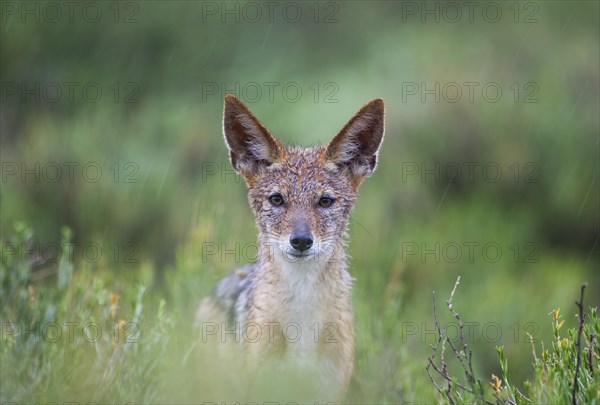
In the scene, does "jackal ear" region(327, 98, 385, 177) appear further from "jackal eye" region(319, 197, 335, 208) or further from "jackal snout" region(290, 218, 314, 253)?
"jackal snout" region(290, 218, 314, 253)

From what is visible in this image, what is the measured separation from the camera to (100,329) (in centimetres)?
513

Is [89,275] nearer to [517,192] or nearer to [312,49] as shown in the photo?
[517,192]

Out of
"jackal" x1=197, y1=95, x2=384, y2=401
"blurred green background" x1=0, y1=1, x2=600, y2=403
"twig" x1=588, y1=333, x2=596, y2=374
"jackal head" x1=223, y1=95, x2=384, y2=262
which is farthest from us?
"blurred green background" x1=0, y1=1, x2=600, y2=403

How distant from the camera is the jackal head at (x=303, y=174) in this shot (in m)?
5.45

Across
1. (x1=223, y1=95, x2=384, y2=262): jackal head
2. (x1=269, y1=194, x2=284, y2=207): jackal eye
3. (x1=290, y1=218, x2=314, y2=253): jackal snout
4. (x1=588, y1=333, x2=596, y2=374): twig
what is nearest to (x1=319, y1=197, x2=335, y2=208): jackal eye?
(x1=223, y1=95, x2=384, y2=262): jackal head

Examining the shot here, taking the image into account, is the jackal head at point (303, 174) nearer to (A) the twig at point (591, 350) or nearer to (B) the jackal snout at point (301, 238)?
(B) the jackal snout at point (301, 238)

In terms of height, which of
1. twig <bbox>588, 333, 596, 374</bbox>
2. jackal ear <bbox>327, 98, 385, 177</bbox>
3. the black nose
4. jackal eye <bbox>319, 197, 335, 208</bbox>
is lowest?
twig <bbox>588, 333, 596, 374</bbox>

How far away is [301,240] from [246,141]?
999mm

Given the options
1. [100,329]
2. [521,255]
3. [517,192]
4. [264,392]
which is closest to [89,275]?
[100,329]

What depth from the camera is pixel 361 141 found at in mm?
5766

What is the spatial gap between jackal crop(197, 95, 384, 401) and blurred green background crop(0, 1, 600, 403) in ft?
1.54

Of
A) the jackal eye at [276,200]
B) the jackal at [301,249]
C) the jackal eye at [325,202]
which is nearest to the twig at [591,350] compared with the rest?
the jackal at [301,249]

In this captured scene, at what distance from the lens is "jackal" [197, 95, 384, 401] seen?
533cm

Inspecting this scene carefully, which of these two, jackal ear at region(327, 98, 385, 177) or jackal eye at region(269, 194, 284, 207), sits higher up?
jackal ear at region(327, 98, 385, 177)
